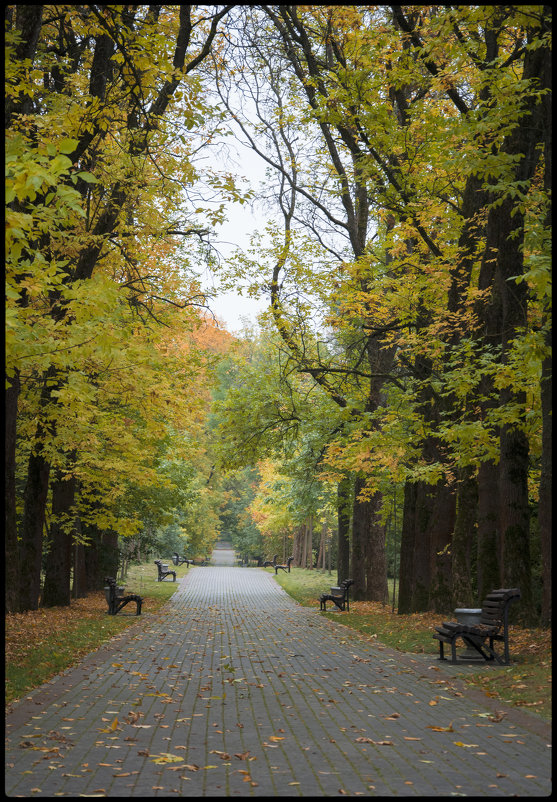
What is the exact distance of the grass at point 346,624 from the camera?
9203mm

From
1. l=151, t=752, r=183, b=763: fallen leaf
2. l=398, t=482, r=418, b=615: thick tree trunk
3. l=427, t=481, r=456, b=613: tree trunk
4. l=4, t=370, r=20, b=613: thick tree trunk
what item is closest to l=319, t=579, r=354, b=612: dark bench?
l=398, t=482, r=418, b=615: thick tree trunk

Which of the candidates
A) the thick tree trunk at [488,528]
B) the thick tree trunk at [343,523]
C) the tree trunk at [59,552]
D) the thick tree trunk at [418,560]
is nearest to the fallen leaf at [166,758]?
the thick tree trunk at [488,528]

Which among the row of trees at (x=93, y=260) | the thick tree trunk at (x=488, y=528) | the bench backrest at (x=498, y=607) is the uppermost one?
the row of trees at (x=93, y=260)

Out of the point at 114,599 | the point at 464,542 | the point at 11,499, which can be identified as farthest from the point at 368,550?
the point at 11,499

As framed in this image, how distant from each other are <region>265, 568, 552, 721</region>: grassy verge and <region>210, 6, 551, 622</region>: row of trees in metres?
0.65

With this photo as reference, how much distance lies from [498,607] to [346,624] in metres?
7.69

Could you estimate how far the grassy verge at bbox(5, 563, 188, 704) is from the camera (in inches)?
393

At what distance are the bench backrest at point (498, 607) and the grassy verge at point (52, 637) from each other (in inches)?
242

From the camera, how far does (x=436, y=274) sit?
17281mm

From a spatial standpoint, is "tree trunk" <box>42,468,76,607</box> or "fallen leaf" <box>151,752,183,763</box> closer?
"fallen leaf" <box>151,752,183,763</box>

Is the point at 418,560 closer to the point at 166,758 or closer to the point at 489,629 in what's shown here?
the point at 489,629

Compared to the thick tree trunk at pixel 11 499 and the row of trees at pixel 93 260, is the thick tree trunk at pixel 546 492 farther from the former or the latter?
the thick tree trunk at pixel 11 499

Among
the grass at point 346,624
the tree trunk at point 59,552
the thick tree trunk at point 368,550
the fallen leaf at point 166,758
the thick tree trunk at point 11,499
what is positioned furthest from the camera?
the thick tree trunk at point 368,550

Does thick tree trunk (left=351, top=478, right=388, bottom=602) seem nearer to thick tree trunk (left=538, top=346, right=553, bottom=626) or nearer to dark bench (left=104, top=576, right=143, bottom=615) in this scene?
dark bench (left=104, top=576, right=143, bottom=615)
